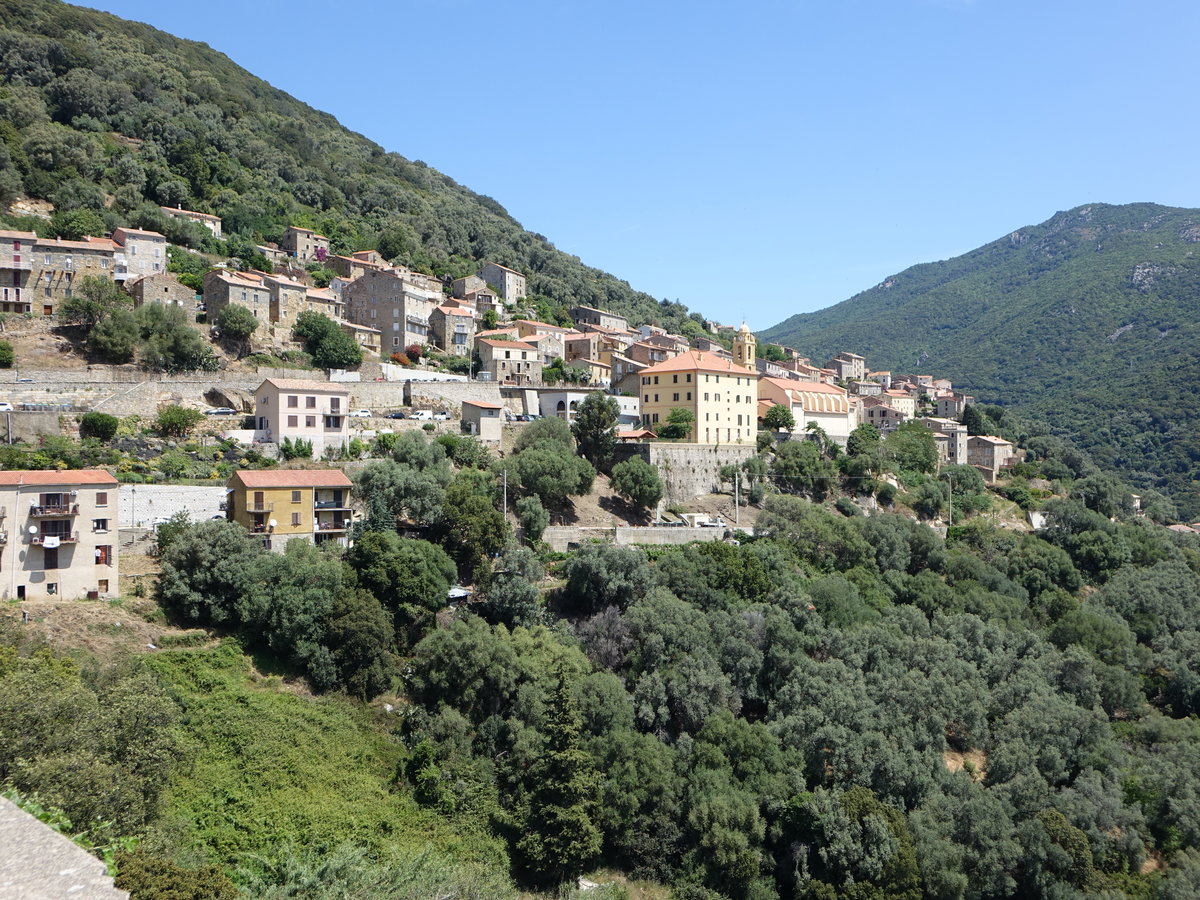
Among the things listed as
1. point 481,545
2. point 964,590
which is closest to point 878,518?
point 964,590

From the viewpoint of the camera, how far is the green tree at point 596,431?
4841cm

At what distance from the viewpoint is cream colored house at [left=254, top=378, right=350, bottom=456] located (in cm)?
4053

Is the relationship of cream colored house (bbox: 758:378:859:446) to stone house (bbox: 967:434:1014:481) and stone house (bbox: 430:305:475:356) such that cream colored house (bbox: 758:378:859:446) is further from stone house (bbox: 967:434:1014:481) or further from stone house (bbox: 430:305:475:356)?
stone house (bbox: 430:305:475:356)

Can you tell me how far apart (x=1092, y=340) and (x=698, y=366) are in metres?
110

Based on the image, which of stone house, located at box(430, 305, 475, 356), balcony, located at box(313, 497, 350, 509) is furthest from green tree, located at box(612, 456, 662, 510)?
stone house, located at box(430, 305, 475, 356)

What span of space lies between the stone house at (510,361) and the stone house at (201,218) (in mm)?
25697

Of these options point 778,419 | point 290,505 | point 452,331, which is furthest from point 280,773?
point 778,419

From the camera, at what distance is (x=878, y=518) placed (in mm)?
50406

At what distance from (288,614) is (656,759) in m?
13.0

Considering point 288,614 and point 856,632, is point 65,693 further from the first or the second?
point 856,632

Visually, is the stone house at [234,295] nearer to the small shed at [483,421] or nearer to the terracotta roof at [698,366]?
the small shed at [483,421]

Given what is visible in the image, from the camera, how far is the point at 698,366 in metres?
56.9

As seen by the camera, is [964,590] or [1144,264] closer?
[964,590]

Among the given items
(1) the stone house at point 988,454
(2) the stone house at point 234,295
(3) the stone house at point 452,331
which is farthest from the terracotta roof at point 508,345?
(1) the stone house at point 988,454
